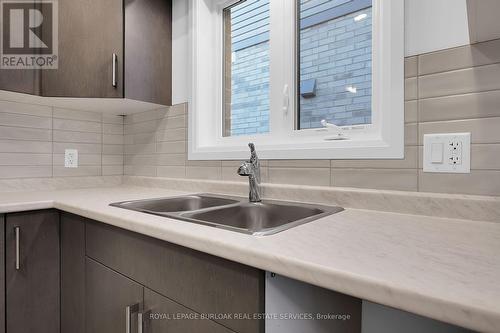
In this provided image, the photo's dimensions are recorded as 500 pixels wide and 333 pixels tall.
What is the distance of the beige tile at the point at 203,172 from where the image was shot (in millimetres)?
1510

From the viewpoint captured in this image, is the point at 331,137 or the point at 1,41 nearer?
the point at 331,137

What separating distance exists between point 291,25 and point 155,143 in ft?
3.53

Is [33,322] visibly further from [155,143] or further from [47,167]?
[155,143]

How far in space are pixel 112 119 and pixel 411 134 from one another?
Result: 72.8 inches

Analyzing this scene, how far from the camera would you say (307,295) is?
0.71 metres

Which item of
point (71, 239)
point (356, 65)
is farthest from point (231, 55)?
point (71, 239)

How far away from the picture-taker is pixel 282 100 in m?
1.38

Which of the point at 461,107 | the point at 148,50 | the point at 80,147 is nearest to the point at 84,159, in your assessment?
the point at 80,147

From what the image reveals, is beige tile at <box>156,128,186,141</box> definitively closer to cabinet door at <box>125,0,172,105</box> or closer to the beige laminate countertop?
cabinet door at <box>125,0,172,105</box>

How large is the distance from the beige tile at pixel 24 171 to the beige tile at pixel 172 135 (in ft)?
2.19

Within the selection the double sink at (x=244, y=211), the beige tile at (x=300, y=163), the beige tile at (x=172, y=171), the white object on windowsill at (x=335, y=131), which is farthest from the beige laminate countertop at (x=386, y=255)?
the beige tile at (x=172, y=171)

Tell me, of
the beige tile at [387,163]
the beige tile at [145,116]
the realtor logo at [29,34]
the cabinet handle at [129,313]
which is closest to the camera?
the cabinet handle at [129,313]

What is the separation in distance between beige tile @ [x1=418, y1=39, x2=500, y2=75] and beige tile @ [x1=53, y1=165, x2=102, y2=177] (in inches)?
75.0

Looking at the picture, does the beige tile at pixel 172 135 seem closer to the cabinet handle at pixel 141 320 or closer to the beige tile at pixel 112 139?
the beige tile at pixel 112 139
